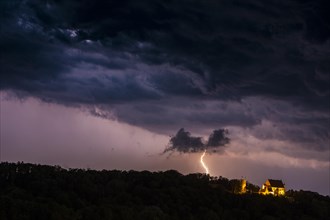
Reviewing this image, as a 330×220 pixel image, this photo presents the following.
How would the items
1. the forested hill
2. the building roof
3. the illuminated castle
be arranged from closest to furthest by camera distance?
the forested hill, the illuminated castle, the building roof

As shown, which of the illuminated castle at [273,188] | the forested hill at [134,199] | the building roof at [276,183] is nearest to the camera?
the forested hill at [134,199]

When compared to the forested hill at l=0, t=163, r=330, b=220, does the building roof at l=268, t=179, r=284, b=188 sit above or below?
above

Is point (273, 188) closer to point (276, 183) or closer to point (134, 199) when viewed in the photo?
point (276, 183)

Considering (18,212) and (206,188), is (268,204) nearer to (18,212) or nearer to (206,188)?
(206,188)

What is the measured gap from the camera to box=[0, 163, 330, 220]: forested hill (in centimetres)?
12088

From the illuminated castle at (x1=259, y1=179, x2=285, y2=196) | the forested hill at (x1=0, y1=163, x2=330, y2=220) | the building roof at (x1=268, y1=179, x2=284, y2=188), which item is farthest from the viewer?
the building roof at (x1=268, y1=179, x2=284, y2=188)

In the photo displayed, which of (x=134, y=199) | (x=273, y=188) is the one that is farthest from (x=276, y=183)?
(x=134, y=199)

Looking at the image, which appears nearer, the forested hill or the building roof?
the forested hill

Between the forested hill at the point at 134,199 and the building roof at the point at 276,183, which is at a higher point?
the building roof at the point at 276,183

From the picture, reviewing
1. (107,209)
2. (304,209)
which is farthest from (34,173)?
(304,209)

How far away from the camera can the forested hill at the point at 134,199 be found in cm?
12088

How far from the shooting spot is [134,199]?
495 feet

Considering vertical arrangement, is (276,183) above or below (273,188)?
above

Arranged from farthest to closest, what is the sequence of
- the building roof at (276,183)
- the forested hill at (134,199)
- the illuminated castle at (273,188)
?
1. the building roof at (276,183)
2. the illuminated castle at (273,188)
3. the forested hill at (134,199)
